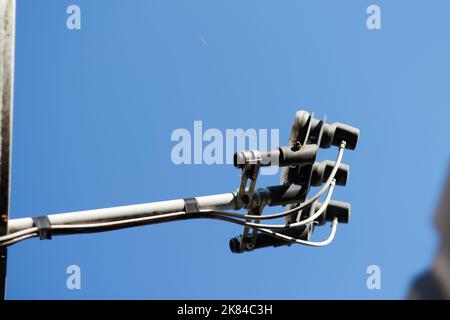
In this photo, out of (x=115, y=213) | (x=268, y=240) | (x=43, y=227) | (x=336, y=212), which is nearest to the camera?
(x=43, y=227)

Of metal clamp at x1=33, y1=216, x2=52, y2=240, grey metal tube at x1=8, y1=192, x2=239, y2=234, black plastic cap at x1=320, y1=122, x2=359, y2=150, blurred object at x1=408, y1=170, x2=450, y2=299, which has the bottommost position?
blurred object at x1=408, y1=170, x2=450, y2=299

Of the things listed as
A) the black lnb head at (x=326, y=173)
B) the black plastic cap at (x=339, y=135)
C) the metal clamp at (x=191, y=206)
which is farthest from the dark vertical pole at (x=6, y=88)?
the black plastic cap at (x=339, y=135)

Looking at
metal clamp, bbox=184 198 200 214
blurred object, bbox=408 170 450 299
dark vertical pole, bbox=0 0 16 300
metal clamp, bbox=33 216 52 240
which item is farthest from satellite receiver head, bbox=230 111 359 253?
dark vertical pole, bbox=0 0 16 300

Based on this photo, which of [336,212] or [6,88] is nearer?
[6,88]

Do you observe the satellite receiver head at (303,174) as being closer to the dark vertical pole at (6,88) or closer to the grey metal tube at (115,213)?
the grey metal tube at (115,213)

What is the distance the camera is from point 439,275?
10609 millimetres

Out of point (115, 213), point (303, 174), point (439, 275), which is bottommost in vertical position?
point (439, 275)

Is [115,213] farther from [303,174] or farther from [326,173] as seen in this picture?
[326,173]

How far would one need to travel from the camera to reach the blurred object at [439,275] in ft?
33.3

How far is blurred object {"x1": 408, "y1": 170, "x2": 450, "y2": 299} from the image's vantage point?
33.3 ft

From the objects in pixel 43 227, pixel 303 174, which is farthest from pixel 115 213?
pixel 303 174

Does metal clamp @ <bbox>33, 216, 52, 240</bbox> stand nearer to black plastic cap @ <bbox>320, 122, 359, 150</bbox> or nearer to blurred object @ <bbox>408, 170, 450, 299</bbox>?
black plastic cap @ <bbox>320, 122, 359, 150</bbox>

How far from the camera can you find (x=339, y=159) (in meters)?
10.8
